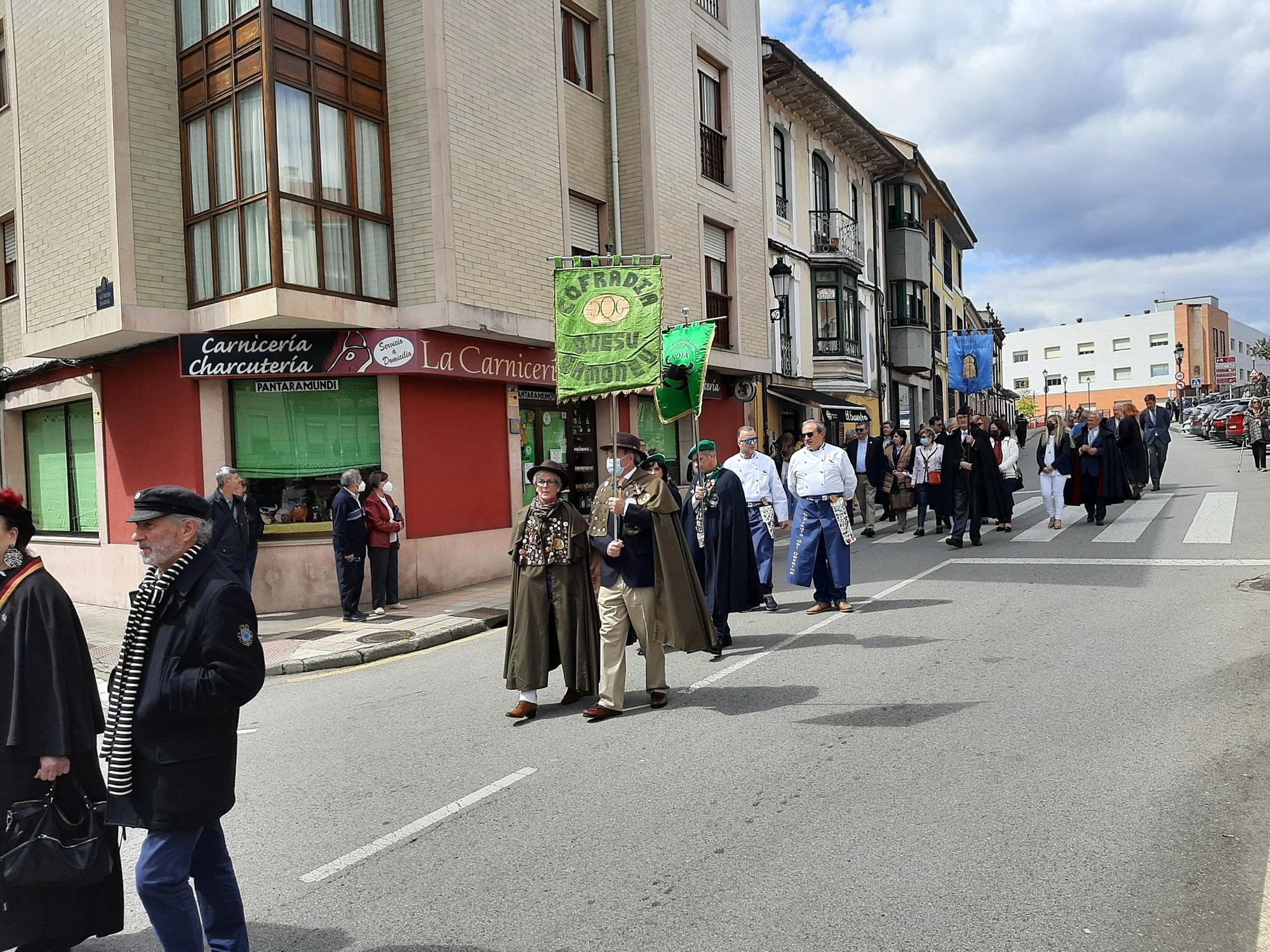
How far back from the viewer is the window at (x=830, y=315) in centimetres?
2598

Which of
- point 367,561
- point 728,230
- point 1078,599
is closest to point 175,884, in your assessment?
point 1078,599

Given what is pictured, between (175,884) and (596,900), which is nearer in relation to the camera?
(175,884)

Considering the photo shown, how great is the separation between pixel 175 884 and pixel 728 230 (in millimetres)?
19343

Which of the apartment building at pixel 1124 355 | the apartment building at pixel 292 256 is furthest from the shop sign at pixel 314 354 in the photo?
the apartment building at pixel 1124 355

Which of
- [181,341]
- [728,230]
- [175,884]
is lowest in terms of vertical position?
[175,884]

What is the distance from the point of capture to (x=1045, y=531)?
1495 centimetres

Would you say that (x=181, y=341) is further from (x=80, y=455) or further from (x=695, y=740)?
(x=695, y=740)

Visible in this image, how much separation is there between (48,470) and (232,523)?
9106 millimetres

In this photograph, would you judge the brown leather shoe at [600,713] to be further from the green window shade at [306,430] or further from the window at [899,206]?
the window at [899,206]

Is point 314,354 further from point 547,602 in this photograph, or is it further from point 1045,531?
point 1045,531

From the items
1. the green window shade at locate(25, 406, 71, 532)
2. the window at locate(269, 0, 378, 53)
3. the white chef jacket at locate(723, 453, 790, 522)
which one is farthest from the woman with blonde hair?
the green window shade at locate(25, 406, 71, 532)

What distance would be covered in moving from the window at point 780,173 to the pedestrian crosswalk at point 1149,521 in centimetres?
972

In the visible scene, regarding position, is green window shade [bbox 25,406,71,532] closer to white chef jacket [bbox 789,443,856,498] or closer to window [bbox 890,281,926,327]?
white chef jacket [bbox 789,443,856,498]

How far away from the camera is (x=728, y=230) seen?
822 inches
